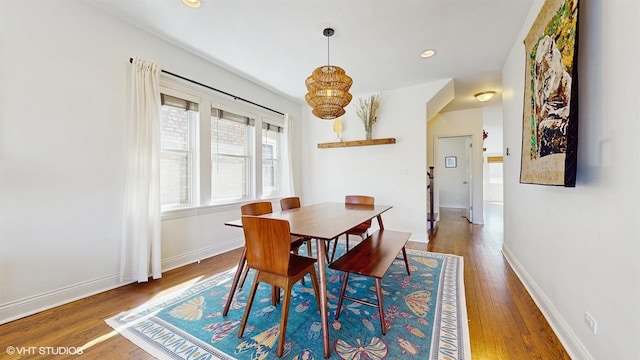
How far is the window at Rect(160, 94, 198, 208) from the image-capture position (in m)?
2.85

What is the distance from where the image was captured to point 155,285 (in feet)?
7.88

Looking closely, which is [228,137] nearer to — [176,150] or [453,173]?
[176,150]

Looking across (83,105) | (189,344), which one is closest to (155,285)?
(189,344)

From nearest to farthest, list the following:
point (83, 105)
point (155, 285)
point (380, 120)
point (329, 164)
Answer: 1. point (83, 105)
2. point (155, 285)
3. point (380, 120)
4. point (329, 164)

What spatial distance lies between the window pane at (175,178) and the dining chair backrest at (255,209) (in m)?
1.29

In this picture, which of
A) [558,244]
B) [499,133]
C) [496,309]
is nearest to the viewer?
[558,244]

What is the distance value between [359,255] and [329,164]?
300cm

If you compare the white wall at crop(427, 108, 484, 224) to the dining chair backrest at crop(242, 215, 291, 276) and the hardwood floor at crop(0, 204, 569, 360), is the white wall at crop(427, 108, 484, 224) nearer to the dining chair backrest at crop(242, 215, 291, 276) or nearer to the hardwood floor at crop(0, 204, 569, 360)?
the hardwood floor at crop(0, 204, 569, 360)

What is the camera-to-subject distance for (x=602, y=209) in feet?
3.94

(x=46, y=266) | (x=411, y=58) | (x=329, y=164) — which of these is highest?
(x=411, y=58)

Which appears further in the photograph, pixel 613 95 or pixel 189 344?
pixel 189 344

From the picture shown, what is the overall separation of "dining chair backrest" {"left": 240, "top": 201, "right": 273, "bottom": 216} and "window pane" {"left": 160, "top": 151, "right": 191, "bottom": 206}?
1.29 metres

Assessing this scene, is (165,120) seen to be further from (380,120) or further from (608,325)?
(608,325)

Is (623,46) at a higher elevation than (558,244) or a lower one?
higher
